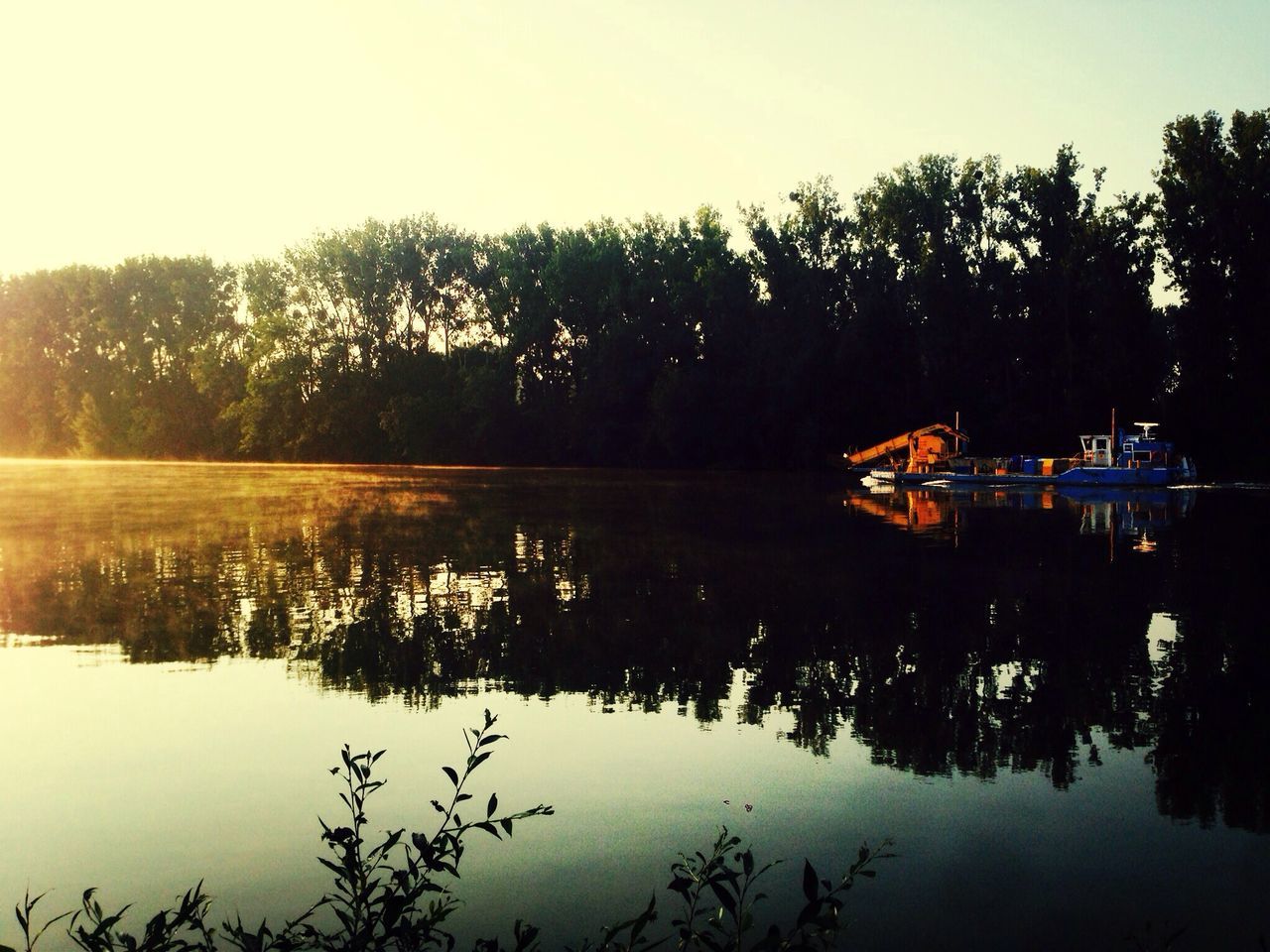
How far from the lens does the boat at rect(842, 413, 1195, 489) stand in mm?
71188

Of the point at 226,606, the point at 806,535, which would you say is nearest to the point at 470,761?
the point at 226,606

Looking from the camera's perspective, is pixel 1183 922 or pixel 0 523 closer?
pixel 1183 922

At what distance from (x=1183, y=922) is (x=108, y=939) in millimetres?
6559

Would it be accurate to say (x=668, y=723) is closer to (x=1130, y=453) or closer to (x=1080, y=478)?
(x=1080, y=478)

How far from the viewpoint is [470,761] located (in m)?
6.02

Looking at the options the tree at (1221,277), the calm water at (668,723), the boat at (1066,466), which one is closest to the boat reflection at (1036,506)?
the boat at (1066,466)

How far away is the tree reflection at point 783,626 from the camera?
1292 centimetres

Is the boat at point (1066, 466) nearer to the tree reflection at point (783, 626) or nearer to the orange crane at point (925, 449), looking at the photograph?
the orange crane at point (925, 449)

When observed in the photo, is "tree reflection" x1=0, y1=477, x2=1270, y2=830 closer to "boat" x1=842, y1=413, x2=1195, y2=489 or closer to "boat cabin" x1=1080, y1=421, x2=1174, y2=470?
"boat" x1=842, y1=413, x2=1195, y2=489

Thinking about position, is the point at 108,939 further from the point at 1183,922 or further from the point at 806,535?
the point at 806,535

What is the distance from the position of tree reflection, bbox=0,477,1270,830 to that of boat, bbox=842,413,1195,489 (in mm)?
35091

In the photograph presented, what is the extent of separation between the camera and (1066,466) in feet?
259

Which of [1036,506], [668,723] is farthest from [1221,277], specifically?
[668,723]

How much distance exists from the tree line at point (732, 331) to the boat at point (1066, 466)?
272 inches
